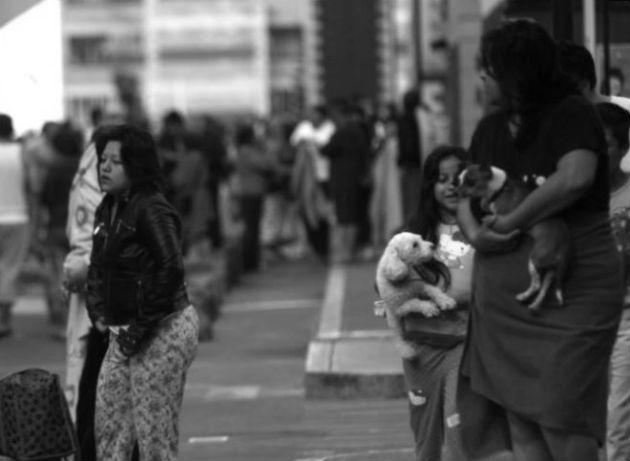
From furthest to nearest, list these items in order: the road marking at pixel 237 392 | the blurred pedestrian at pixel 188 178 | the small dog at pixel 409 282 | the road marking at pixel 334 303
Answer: the blurred pedestrian at pixel 188 178 < the road marking at pixel 334 303 < the road marking at pixel 237 392 < the small dog at pixel 409 282

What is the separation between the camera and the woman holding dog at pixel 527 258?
265 inches

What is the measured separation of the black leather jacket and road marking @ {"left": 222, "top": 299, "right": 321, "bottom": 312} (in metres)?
12.4

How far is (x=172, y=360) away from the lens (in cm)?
902

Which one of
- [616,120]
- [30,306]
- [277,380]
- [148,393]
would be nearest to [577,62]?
[616,120]

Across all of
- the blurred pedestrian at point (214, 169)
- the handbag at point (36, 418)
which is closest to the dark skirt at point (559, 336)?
the handbag at point (36, 418)

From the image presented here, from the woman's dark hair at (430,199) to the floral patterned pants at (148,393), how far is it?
101 centimetres

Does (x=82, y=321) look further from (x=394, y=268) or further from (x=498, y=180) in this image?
(x=498, y=180)

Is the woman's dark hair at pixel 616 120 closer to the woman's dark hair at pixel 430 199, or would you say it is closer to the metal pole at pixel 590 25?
the woman's dark hair at pixel 430 199

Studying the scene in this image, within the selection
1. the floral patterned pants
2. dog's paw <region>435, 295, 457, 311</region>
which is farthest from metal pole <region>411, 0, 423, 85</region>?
dog's paw <region>435, 295, 457, 311</region>

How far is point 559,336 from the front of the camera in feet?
22.1

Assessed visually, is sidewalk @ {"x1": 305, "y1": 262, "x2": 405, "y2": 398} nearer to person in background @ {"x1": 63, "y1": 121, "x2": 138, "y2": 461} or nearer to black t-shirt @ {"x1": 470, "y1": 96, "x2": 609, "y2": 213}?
person in background @ {"x1": 63, "y1": 121, "x2": 138, "y2": 461}

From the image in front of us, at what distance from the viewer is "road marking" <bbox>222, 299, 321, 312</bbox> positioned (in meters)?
21.7

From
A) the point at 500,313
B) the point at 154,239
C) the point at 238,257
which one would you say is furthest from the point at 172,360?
the point at 238,257

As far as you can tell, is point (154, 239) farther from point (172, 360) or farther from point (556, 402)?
point (556, 402)
